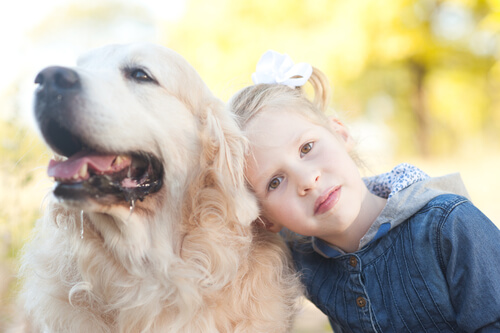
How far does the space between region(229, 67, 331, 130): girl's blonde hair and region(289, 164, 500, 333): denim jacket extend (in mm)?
520

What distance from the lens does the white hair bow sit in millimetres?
2412

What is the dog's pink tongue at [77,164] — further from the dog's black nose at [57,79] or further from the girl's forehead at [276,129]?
the girl's forehead at [276,129]

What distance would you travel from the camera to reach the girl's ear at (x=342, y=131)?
2432 mm

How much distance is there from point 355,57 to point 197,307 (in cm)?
1159

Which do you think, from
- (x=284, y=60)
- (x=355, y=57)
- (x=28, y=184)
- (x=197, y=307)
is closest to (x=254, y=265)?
(x=197, y=307)

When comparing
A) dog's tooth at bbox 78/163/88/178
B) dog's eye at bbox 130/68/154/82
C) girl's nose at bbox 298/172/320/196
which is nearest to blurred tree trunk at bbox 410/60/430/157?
girl's nose at bbox 298/172/320/196

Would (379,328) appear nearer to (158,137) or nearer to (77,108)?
(158,137)

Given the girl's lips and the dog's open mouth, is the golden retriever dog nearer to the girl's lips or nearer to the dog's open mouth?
the dog's open mouth

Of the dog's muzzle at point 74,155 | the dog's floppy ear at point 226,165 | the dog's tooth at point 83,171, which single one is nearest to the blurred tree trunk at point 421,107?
the dog's floppy ear at point 226,165

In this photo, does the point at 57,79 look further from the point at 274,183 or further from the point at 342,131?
the point at 342,131

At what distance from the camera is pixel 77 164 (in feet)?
5.67

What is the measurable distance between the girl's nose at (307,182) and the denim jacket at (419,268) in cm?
34

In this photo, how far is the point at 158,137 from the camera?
1.89 metres

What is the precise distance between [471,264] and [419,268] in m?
0.23
